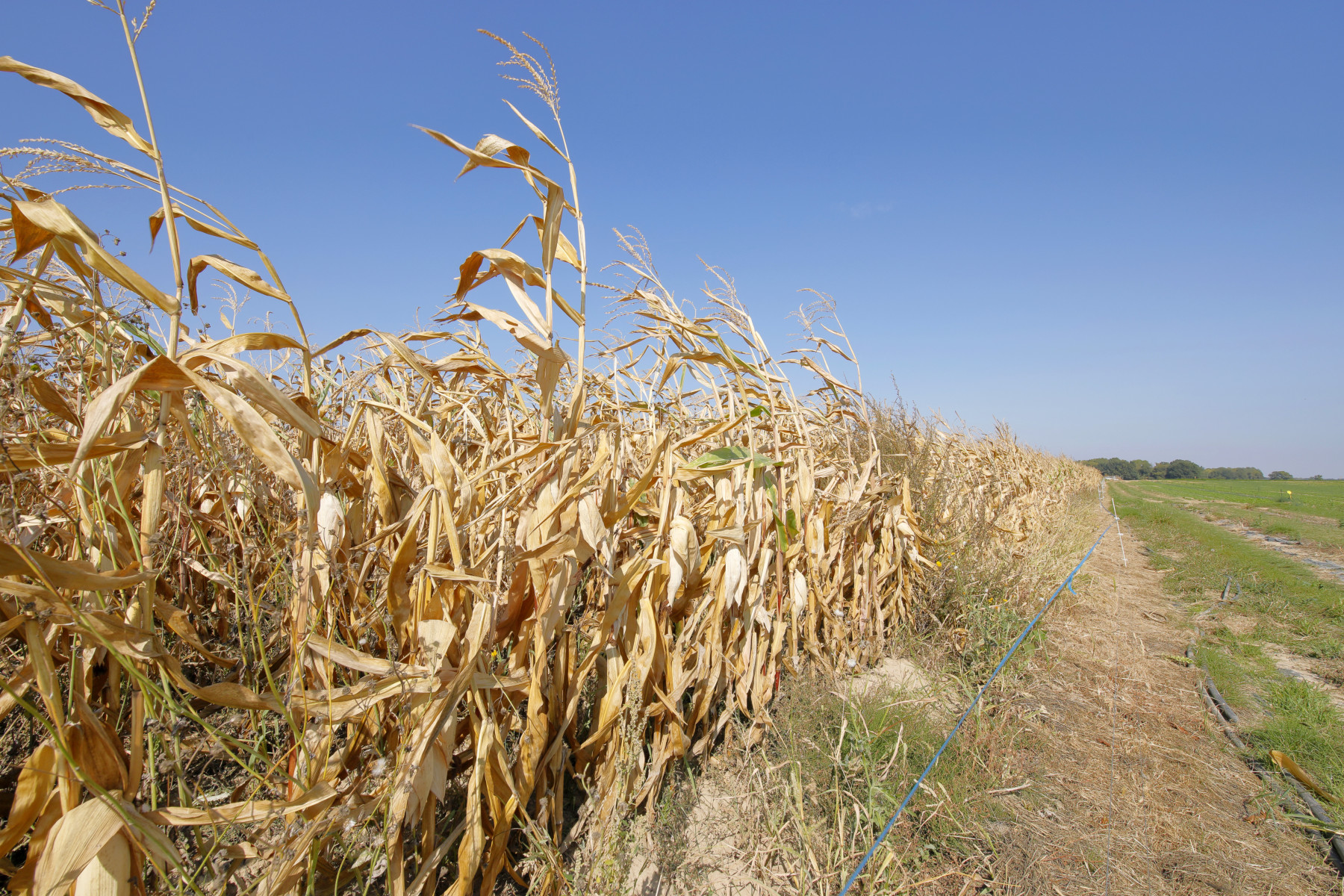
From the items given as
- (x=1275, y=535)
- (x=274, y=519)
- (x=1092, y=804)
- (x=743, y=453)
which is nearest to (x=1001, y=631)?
(x=1092, y=804)

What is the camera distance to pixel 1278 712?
10.6 feet

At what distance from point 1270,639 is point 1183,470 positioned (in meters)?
82.3

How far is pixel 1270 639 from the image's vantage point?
460 centimetres

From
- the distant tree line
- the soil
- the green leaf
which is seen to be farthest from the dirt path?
the distant tree line

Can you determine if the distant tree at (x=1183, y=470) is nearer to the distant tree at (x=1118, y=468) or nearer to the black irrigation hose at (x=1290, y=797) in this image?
the distant tree at (x=1118, y=468)

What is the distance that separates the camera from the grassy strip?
287 centimetres

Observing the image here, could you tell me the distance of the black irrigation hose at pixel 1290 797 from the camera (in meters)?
2.04

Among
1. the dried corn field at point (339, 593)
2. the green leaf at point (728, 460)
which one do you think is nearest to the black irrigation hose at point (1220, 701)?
the dried corn field at point (339, 593)

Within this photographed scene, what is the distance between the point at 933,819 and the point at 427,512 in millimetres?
1852

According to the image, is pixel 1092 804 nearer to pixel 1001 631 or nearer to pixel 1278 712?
pixel 1001 631

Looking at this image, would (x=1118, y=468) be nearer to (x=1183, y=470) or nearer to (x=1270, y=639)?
(x=1183, y=470)

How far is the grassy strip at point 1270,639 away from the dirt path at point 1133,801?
268 mm

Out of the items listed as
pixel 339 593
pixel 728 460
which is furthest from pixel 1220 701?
pixel 339 593

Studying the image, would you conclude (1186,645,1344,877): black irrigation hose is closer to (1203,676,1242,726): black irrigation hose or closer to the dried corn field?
(1203,676,1242,726): black irrigation hose
